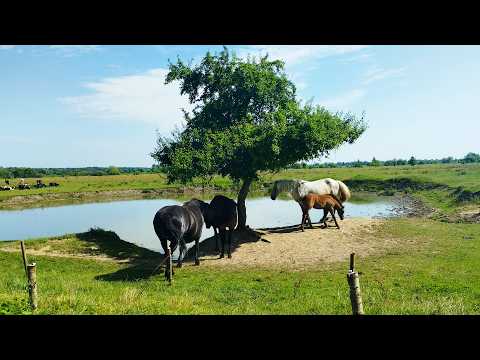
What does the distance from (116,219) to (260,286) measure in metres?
29.1

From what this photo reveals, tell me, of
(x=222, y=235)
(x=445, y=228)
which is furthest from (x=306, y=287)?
(x=445, y=228)

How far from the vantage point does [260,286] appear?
14.0 metres

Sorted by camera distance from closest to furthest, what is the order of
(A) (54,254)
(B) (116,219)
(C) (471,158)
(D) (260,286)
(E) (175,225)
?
(D) (260,286) → (E) (175,225) → (A) (54,254) → (B) (116,219) → (C) (471,158)

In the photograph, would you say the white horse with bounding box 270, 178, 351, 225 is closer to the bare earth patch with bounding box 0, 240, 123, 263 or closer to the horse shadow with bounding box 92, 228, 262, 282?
the horse shadow with bounding box 92, 228, 262, 282

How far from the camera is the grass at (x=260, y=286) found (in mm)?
9008

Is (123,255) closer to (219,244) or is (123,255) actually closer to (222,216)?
(219,244)

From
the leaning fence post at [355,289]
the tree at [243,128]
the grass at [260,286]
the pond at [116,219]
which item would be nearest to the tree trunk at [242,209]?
the tree at [243,128]

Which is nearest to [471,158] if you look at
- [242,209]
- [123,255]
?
[242,209]

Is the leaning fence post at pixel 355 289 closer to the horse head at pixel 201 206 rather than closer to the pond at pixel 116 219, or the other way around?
the horse head at pixel 201 206

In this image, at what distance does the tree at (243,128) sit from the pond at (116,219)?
669 centimetres
